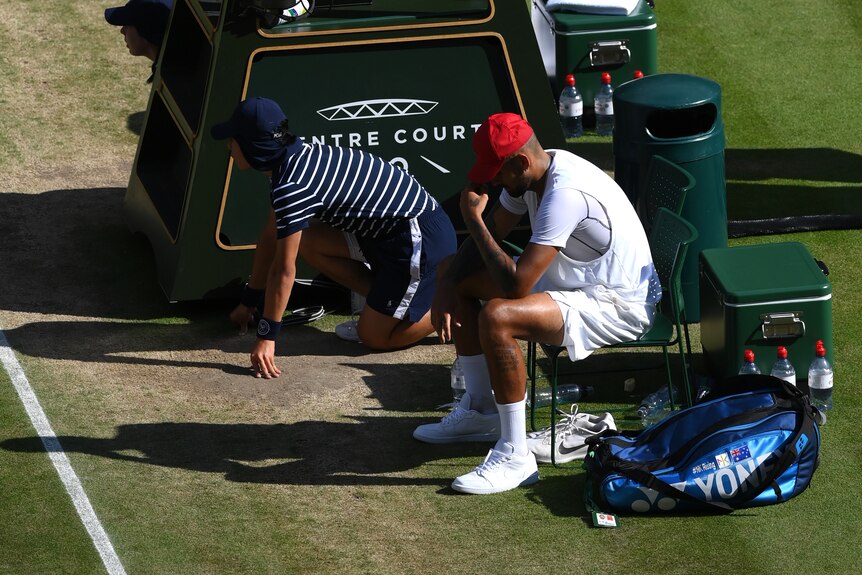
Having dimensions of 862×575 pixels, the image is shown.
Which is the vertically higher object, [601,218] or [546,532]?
[601,218]

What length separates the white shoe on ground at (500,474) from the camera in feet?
20.2

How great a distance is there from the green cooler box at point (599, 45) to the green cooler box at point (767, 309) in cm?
351

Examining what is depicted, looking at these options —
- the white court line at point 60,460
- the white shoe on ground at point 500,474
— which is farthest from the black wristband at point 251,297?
the white shoe on ground at point 500,474

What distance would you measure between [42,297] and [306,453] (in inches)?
92.5

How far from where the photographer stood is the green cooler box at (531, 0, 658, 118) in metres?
9.95

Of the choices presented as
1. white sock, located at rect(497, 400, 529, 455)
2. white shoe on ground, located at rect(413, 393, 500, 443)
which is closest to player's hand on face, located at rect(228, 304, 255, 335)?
white shoe on ground, located at rect(413, 393, 500, 443)

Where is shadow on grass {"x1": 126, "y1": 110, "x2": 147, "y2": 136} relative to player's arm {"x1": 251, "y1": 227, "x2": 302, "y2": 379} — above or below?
below

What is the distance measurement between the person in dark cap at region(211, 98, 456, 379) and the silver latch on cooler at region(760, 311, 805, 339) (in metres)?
1.66

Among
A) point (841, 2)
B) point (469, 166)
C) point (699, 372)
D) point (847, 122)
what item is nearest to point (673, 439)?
point (699, 372)

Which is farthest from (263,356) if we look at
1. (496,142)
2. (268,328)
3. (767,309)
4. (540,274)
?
(767,309)

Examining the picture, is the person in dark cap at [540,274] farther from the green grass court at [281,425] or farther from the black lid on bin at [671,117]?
the black lid on bin at [671,117]

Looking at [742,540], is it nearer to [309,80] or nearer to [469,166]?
[469,166]

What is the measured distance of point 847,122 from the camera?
995cm

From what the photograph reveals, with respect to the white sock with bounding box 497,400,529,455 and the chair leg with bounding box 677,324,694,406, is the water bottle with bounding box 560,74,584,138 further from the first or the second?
the white sock with bounding box 497,400,529,455
